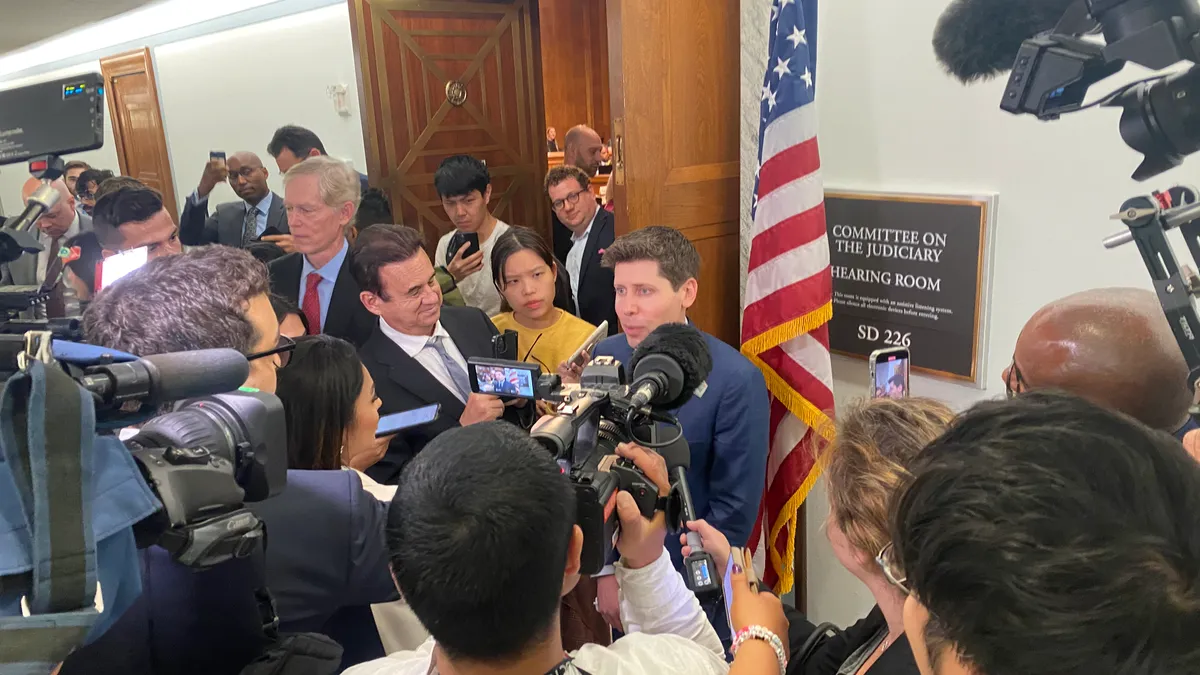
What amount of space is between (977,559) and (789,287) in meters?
1.70

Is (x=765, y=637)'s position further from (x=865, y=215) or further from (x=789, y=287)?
(x=865, y=215)

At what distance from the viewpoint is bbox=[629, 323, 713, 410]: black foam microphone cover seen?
1.24m

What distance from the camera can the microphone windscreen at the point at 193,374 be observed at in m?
0.72

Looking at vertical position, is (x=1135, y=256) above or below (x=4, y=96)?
below

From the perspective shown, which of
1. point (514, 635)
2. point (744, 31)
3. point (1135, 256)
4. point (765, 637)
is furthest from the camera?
point (744, 31)

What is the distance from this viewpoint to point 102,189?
3.90m

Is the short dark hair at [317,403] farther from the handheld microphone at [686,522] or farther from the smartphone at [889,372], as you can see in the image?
Answer: the smartphone at [889,372]

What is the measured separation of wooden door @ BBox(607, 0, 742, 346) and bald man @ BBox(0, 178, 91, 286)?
1488 mm

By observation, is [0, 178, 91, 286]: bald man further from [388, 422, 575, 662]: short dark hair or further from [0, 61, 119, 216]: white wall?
[0, 61, 119, 216]: white wall

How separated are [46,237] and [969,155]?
11.5 ft

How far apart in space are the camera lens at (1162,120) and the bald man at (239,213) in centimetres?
344

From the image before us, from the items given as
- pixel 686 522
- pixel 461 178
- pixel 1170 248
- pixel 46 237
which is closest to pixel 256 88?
pixel 46 237

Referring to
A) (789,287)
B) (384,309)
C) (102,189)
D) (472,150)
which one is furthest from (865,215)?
Answer: (102,189)

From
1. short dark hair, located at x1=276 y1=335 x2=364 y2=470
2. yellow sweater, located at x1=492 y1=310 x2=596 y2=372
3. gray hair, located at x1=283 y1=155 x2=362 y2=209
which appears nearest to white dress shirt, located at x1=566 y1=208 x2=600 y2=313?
yellow sweater, located at x1=492 y1=310 x2=596 y2=372
